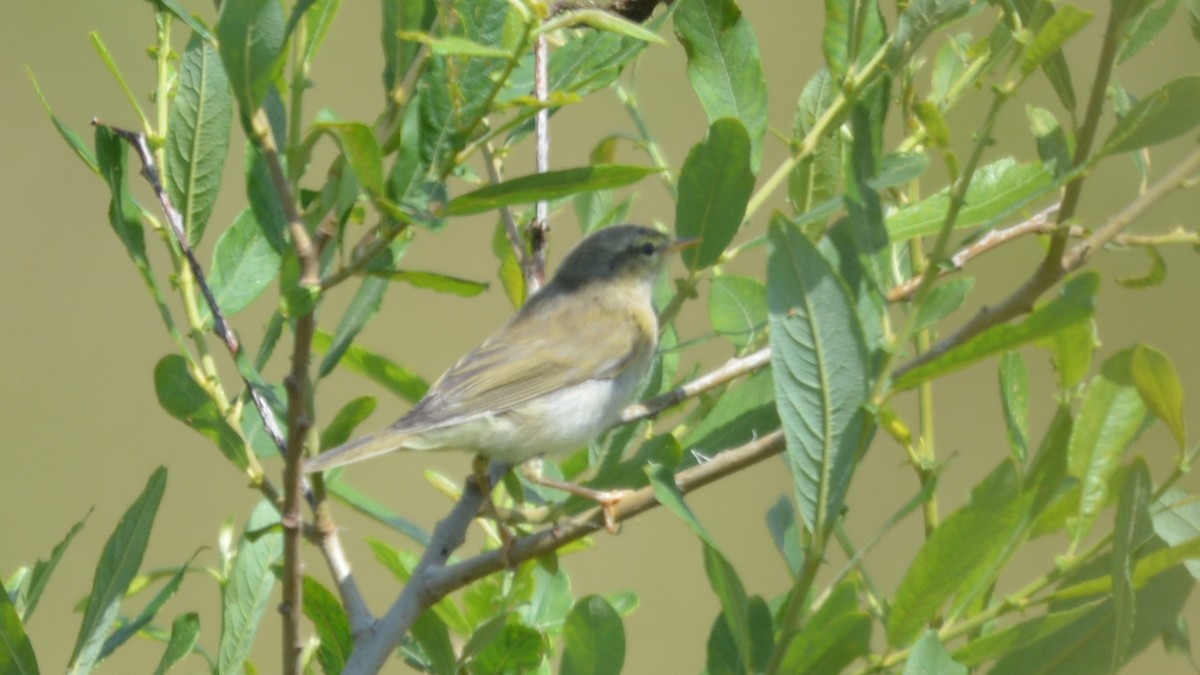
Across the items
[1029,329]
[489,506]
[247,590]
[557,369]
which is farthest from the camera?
[557,369]

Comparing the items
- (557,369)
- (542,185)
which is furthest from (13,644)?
(557,369)

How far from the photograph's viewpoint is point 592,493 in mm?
1506

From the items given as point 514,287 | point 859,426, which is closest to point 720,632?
point 859,426

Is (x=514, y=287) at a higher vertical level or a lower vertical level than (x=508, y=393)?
higher

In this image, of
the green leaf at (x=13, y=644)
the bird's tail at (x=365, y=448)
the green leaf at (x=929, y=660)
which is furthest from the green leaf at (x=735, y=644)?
the green leaf at (x=13, y=644)

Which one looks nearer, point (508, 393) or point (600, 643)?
point (600, 643)

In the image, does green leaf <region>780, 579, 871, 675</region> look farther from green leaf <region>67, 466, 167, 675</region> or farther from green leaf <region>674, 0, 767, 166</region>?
green leaf <region>67, 466, 167, 675</region>

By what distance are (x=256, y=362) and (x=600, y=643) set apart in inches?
21.2

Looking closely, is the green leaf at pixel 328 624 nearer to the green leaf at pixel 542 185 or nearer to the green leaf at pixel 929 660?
the green leaf at pixel 542 185

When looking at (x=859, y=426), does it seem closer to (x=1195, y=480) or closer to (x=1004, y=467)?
(x=1004, y=467)

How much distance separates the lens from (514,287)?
1937mm

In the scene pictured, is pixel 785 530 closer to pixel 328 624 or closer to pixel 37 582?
pixel 328 624

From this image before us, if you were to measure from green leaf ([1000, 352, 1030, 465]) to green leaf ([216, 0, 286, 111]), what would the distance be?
0.81 m

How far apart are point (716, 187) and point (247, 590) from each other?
2.51 feet
